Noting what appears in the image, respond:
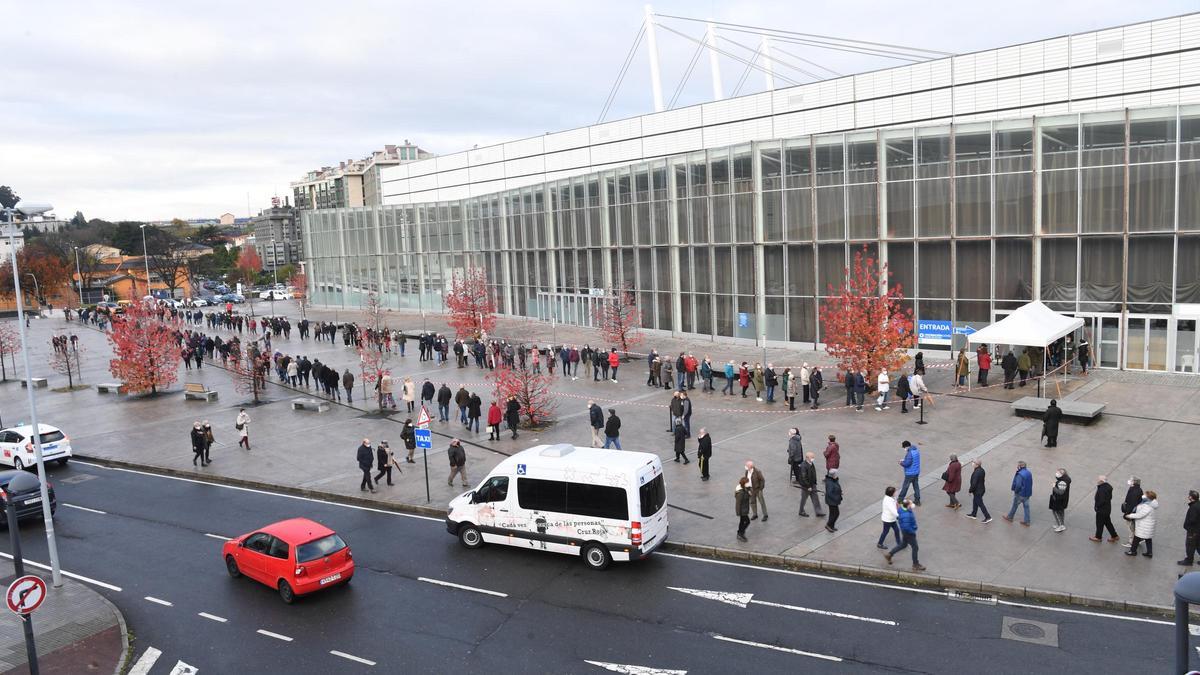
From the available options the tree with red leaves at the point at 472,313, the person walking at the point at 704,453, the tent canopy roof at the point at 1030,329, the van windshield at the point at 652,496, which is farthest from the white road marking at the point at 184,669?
the tree with red leaves at the point at 472,313

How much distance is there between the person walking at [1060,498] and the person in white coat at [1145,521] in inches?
46.8

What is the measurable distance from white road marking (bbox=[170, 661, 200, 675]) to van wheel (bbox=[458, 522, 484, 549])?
5.77 meters

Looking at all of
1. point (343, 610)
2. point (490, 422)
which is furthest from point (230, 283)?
point (343, 610)

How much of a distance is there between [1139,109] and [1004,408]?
13343 mm

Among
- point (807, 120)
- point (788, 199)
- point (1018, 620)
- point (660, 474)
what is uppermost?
point (807, 120)

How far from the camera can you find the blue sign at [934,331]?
36.6 metres

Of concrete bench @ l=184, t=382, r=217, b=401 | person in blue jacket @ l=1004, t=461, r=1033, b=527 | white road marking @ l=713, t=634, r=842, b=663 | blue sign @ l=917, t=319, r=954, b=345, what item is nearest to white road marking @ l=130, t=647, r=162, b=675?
white road marking @ l=713, t=634, r=842, b=663

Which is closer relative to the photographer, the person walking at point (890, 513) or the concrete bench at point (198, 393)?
the person walking at point (890, 513)

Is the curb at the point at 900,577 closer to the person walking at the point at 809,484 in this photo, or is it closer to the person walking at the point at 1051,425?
the person walking at the point at 809,484

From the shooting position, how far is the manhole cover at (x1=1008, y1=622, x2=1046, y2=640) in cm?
1270

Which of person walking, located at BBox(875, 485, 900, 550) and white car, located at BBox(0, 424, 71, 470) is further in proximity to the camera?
white car, located at BBox(0, 424, 71, 470)

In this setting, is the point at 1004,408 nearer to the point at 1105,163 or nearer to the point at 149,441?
the point at 1105,163

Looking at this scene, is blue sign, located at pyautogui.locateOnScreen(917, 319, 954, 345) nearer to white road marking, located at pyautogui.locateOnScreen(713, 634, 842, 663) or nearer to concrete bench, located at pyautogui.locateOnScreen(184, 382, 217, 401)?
white road marking, located at pyautogui.locateOnScreen(713, 634, 842, 663)

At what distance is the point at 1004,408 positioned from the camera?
86.8 ft
